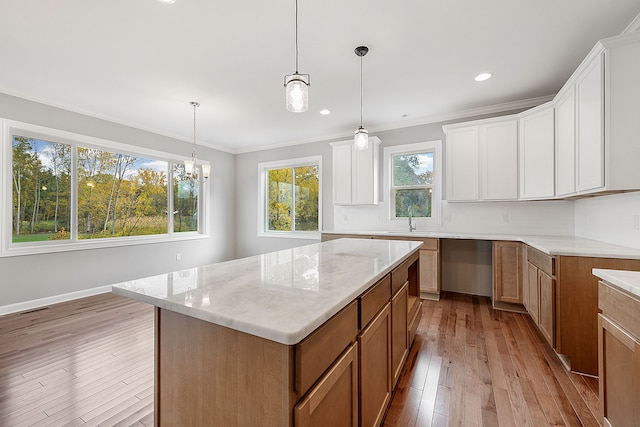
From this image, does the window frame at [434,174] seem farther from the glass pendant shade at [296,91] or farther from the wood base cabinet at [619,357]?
the glass pendant shade at [296,91]

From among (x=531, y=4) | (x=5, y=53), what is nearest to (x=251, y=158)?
(x=5, y=53)

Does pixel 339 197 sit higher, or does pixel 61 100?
pixel 61 100

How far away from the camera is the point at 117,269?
434cm

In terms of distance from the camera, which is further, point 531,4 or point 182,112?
point 182,112

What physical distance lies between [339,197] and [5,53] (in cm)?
414

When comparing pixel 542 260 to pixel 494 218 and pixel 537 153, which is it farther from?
pixel 494 218

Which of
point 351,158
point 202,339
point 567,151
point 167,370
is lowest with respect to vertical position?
point 167,370

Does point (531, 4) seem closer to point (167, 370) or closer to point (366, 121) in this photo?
point (366, 121)

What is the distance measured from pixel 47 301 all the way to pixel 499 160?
6100mm

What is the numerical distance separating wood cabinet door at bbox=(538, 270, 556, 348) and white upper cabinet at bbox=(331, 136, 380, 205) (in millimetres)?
2456

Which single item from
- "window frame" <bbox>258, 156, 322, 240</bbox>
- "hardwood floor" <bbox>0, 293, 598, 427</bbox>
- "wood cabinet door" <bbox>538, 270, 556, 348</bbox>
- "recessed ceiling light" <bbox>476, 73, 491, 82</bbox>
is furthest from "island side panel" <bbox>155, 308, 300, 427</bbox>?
"window frame" <bbox>258, 156, 322, 240</bbox>

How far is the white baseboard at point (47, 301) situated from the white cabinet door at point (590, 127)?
5856 mm

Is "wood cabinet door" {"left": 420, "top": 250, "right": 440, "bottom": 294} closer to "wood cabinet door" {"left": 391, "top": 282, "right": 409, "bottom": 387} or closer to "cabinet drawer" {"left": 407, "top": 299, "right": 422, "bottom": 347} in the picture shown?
"cabinet drawer" {"left": 407, "top": 299, "right": 422, "bottom": 347}

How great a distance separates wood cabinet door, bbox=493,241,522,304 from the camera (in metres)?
3.26
